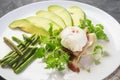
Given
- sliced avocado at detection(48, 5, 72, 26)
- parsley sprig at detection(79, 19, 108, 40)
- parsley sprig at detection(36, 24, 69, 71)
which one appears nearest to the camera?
parsley sprig at detection(36, 24, 69, 71)

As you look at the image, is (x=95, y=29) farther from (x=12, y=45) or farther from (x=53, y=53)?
(x=12, y=45)

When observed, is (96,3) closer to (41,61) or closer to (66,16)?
(66,16)

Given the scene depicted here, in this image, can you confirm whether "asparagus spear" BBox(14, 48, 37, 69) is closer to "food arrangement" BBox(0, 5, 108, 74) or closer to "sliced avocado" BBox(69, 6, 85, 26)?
"food arrangement" BBox(0, 5, 108, 74)

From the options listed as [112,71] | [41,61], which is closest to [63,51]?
[41,61]

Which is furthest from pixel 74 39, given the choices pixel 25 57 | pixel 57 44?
pixel 25 57

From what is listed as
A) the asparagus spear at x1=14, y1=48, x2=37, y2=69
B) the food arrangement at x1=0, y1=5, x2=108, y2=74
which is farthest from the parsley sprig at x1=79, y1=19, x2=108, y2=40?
the asparagus spear at x1=14, y1=48, x2=37, y2=69

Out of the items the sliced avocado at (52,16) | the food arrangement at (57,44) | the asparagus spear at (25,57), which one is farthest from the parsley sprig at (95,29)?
the asparagus spear at (25,57)
